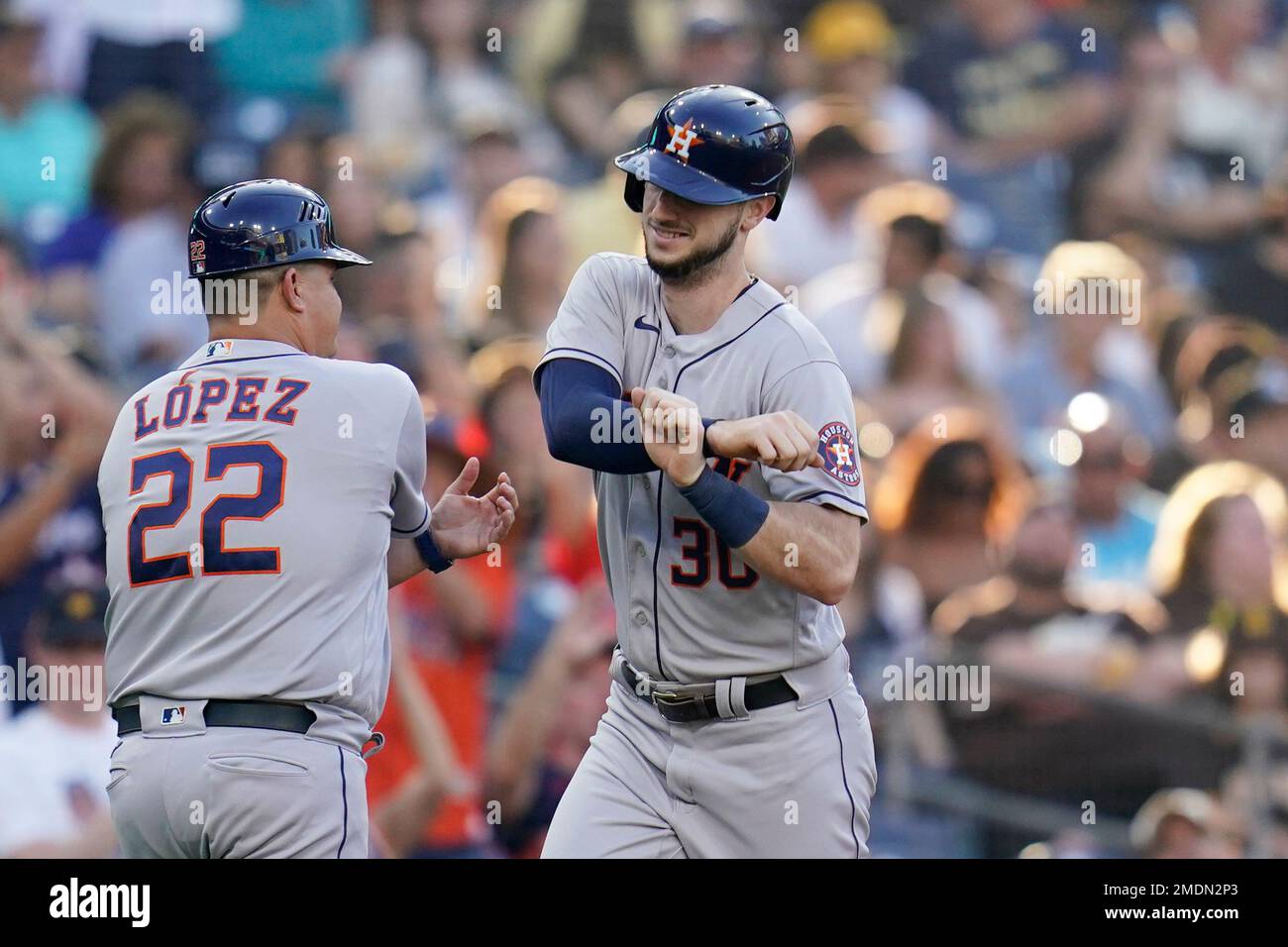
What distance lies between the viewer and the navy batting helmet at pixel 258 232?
3.35 metres

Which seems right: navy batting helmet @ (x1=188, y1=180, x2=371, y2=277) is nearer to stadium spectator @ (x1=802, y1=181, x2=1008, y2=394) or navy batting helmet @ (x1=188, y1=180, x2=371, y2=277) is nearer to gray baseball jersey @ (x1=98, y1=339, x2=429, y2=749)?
gray baseball jersey @ (x1=98, y1=339, x2=429, y2=749)

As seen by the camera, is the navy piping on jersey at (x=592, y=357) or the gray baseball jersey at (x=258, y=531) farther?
the navy piping on jersey at (x=592, y=357)

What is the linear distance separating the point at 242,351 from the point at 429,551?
22.2 inches

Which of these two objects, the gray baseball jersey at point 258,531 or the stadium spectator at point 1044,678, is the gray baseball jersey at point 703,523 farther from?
the stadium spectator at point 1044,678

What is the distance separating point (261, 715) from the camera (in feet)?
10.4

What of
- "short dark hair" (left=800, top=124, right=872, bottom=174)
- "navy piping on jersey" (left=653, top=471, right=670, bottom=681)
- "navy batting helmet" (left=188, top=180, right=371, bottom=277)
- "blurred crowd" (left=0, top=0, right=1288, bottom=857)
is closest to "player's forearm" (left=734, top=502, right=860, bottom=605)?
"navy piping on jersey" (left=653, top=471, right=670, bottom=681)

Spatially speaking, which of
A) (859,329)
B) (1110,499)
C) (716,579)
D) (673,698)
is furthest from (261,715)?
(1110,499)

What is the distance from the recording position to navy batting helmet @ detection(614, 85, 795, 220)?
3.35 m

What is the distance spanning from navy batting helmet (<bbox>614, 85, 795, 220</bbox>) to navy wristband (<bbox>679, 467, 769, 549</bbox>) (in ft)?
1.84

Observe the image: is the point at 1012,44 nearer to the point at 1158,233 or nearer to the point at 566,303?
the point at 1158,233

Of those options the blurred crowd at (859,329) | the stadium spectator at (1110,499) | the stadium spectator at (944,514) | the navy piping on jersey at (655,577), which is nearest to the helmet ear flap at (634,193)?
the navy piping on jersey at (655,577)

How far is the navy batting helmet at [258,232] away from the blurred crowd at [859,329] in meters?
2.44

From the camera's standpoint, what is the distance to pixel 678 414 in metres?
3.12

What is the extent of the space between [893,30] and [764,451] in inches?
195
